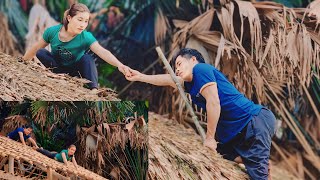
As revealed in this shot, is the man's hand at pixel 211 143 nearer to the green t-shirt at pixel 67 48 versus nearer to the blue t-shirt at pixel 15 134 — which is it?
the green t-shirt at pixel 67 48

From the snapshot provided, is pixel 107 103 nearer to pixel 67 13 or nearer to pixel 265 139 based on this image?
pixel 67 13

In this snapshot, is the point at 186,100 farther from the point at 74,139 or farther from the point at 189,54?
the point at 74,139

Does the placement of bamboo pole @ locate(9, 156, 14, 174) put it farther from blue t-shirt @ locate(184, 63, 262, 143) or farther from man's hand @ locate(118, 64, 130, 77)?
blue t-shirt @ locate(184, 63, 262, 143)

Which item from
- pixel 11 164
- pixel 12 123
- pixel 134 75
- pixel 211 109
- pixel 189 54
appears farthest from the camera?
pixel 134 75

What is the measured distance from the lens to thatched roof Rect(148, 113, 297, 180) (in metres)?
5.20

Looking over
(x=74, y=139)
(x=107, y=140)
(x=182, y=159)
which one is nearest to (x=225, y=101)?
(x=182, y=159)

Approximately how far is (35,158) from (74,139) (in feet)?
1.10

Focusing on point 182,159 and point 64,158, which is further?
point 182,159

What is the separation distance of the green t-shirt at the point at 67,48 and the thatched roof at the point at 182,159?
89 cm

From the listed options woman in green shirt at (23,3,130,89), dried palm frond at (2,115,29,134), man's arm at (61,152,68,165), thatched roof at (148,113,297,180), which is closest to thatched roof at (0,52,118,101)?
woman in green shirt at (23,3,130,89)

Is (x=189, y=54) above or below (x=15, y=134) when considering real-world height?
above

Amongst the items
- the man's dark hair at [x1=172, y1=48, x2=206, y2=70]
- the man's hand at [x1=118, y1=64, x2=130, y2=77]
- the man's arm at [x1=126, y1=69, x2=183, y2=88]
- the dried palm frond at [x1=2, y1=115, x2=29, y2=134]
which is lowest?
the dried palm frond at [x1=2, y1=115, x2=29, y2=134]

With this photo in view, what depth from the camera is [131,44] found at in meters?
6.16

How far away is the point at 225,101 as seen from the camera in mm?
5605
